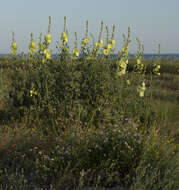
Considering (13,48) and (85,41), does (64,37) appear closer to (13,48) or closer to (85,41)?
(85,41)

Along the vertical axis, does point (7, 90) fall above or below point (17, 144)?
above

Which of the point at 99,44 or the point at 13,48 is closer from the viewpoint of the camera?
the point at 99,44

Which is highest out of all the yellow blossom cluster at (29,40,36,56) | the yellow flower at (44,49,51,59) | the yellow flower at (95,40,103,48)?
the yellow flower at (95,40,103,48)

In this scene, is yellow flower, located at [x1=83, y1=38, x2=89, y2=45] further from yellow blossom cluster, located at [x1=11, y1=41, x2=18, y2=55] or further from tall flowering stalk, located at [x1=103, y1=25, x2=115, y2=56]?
yellow blossom cluster, located at [x1=11, y1=41, x2=18, y2=55]

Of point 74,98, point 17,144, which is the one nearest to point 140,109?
point 74,98

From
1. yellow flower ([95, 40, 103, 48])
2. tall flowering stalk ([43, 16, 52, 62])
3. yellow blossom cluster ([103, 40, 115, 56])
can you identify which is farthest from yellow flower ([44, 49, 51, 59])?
yellow blossom cluster ([103, 40, 115, 56])

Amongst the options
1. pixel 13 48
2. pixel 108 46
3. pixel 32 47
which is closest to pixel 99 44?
pixel 108 46

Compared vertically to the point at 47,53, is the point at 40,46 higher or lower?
higher

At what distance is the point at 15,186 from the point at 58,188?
39 cm

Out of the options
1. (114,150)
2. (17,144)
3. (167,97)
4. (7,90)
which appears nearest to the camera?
(114,150)

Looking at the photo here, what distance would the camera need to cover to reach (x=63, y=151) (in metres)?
2.87

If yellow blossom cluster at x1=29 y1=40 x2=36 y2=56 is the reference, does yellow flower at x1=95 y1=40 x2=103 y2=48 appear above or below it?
above

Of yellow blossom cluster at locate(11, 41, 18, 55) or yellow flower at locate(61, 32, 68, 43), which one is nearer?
yellow flower at locate(61, 32, 68, 43)

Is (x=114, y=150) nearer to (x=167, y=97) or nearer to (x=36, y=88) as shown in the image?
(x=36, y=88)
